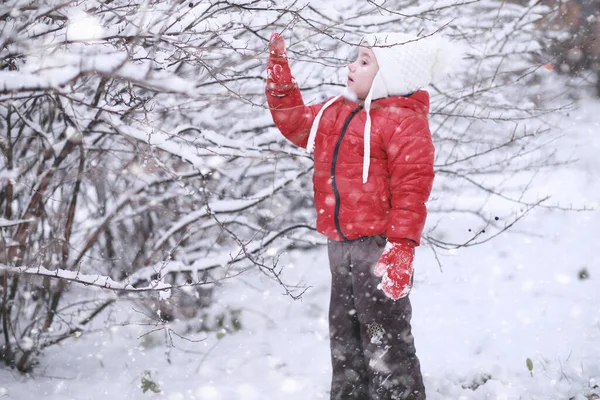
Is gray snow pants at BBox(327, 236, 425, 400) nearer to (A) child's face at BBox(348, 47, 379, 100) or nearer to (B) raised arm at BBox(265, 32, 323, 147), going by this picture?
(B) raised arm at BBox(265, 32, 323, 147)

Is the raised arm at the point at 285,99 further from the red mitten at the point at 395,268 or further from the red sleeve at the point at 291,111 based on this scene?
the red mitten at the point at 395,268

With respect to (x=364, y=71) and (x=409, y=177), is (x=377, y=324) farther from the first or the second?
(x=364, y=71)

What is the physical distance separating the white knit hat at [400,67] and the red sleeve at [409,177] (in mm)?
124

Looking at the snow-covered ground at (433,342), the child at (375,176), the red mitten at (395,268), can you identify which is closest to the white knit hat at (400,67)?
the child at (375,176)

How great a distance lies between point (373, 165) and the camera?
2.45m

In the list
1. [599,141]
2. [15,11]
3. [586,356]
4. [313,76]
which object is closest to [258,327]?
[313,76]

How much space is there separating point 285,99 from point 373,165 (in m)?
0.51

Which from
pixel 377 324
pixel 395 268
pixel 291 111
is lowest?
pixel 377 324

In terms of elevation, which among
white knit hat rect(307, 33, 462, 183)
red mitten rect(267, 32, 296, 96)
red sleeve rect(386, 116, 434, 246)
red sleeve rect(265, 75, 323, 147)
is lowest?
red sleeve rect(386, 116, 434, 246)

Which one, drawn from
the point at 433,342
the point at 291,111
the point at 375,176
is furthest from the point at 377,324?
the point at 433,342

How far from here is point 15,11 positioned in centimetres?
178

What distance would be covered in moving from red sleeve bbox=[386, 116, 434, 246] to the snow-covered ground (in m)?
1.21

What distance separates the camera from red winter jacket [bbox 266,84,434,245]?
7.68 ft

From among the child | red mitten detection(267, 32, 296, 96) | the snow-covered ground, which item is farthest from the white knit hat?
the snow-covered ground
